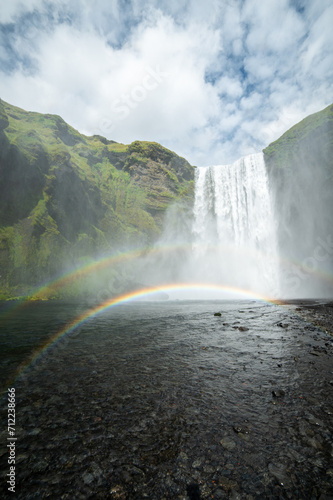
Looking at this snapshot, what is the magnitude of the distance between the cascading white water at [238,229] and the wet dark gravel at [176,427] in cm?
5660

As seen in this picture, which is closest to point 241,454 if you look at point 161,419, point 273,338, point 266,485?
point 266,485

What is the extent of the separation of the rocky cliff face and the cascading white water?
333 cm

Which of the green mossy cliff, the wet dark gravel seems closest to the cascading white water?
the green mossy cliff

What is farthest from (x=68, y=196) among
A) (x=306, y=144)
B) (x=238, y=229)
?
(x=306, y=144)

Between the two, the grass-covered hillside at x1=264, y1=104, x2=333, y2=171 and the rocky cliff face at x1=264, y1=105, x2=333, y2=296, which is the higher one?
the grass-covered hillside at x1=264, y1=104, x2=333, y2=171

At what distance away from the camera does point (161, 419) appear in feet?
13.4

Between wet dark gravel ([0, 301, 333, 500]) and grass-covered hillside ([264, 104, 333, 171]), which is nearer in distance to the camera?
wet dark gravel ([0, 301, 333, 500])

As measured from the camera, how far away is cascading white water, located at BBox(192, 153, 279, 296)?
2367 inches

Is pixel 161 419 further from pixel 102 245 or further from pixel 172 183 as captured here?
pixel 172 183

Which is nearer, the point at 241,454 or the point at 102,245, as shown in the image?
the point at 241,454

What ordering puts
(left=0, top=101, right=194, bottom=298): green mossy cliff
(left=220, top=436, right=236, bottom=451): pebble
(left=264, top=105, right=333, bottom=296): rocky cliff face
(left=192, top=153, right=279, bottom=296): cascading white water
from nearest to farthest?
1. (left=220, top=436, right=236, bottom=451): pebble
2. (left=0, top=101, right=194, bottom=298): green mossy cliff
3. (left=264, top=105, right=333, bottom=296): rocky cliff face
4. (left=192, top=153, right=279, bottom=296): cascading white water

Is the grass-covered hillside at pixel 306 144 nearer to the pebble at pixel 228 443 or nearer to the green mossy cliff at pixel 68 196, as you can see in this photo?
the green mossy cliff at pixel 68 196

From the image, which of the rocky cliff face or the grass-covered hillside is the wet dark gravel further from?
the grass-covered hillside

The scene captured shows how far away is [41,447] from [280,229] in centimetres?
6681
